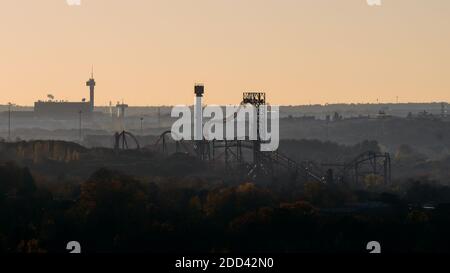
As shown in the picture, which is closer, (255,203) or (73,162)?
(255,203)
